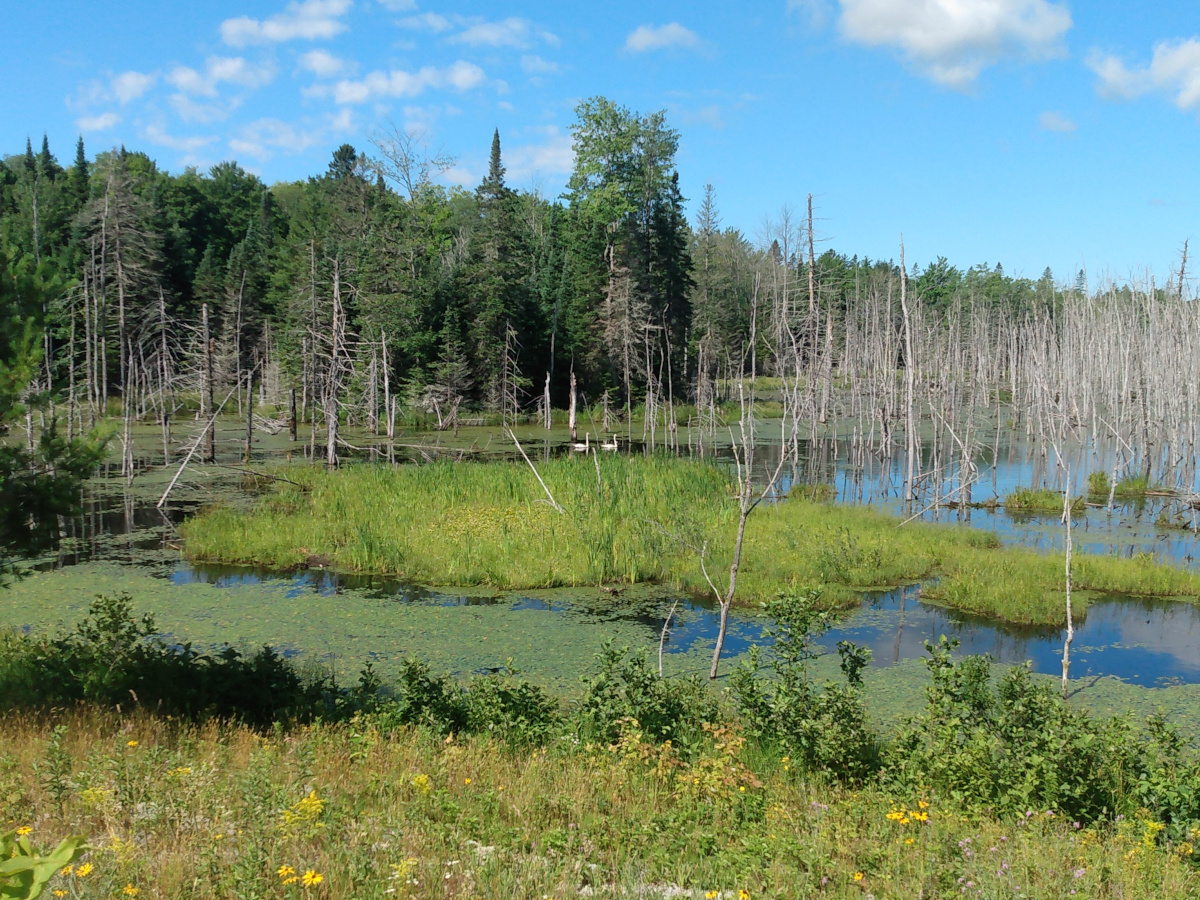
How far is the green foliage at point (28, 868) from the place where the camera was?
74.3 inches

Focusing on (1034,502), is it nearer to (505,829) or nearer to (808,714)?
(808,714)

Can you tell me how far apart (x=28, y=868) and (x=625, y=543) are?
14433 millimetres

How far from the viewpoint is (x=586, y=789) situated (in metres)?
6.06

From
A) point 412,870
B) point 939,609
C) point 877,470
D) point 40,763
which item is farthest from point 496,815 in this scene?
point 877,470

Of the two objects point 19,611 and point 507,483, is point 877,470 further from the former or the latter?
point 19,611

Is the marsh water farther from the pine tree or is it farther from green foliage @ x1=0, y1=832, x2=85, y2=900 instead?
the pine tree

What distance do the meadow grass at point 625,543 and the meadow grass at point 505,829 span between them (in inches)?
324

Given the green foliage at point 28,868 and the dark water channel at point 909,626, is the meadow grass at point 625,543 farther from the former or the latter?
the green foliage at point 28,868

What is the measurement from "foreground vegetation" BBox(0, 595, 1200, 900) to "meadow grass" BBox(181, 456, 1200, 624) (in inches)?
251

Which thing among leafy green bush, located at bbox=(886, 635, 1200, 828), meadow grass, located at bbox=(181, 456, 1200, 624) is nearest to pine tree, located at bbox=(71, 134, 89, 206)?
meadow grass, located at bbox=(181, 456, 1200, 624)

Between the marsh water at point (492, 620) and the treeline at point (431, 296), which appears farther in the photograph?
the treeline at point (431, 296)

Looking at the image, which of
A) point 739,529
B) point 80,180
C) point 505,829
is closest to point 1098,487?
point 739,529

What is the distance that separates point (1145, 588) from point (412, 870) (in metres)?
14.9

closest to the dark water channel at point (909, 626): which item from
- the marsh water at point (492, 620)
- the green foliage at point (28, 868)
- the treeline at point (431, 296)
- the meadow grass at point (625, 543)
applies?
the marsh water at point (492, 620)
